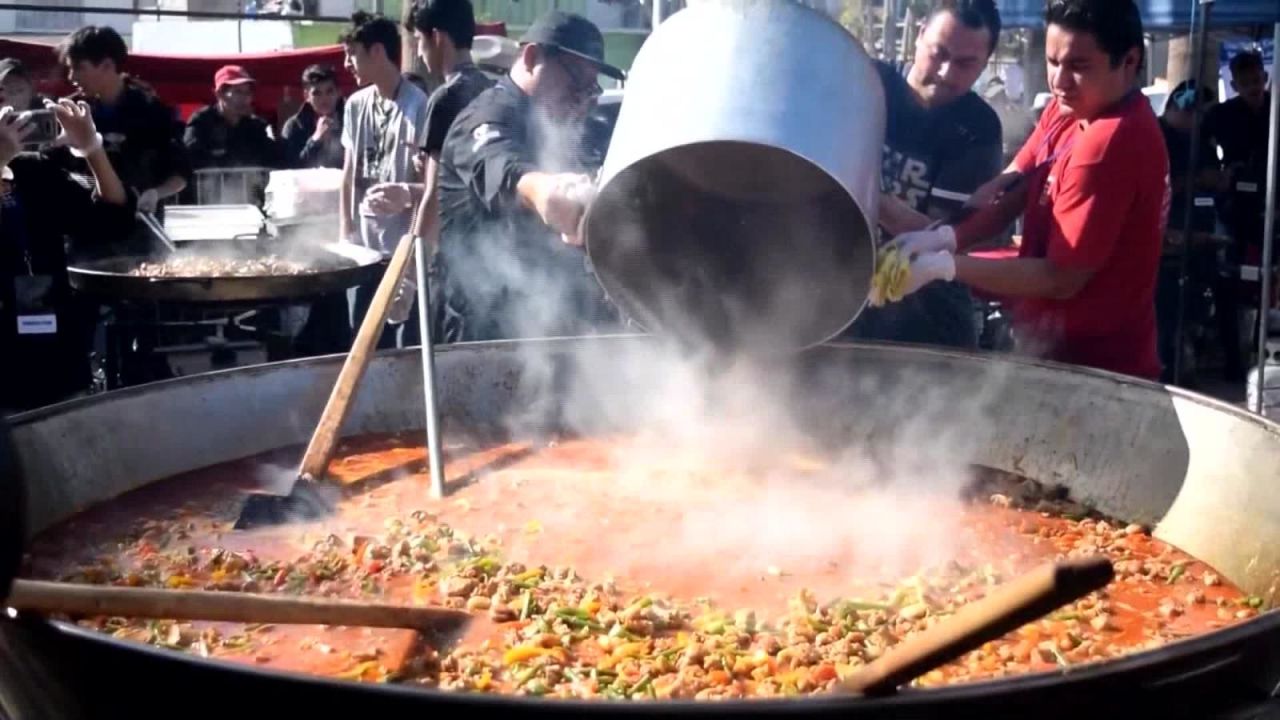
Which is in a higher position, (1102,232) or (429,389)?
(1102,232)

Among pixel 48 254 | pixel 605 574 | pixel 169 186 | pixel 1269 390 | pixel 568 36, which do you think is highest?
pixel 568 36

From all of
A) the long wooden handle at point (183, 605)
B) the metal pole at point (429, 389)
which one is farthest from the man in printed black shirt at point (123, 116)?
the long wooden handle at point (183, 605)

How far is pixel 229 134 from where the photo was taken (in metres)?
10.1

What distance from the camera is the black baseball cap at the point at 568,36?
438cm

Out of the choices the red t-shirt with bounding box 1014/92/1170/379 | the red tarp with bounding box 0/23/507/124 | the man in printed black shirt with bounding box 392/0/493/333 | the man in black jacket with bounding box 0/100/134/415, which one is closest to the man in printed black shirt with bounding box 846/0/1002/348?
the red t-shirt with bounding box 1014/92/1170/379

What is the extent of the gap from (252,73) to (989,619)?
12624mm

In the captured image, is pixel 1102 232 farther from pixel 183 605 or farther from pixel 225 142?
pixel 225 142

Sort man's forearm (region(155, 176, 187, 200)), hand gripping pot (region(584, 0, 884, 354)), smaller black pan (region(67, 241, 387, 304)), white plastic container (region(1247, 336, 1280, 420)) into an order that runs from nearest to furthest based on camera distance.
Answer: hand gripping pot (region(584, 0, 884, 354))
smaller black pan (region(67, 241, 387, 304))
white plastic container (region(1247, 336, 1280, 420))
man's forearm (region(155, 176, 187, 200))

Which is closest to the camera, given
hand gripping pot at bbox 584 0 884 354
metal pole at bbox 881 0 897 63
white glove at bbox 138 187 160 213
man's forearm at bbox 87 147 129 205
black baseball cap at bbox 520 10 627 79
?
hand gripping pot at bbox 584 0 884 354

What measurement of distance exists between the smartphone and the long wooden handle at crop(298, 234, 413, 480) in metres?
1.97

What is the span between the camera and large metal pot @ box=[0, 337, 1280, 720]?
1540 millimetres

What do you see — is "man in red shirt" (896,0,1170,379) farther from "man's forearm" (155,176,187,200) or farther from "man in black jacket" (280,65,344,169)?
"man in black jacket" (280,65,344,169)

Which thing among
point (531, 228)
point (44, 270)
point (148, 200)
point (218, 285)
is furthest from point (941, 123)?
point (148, 200)

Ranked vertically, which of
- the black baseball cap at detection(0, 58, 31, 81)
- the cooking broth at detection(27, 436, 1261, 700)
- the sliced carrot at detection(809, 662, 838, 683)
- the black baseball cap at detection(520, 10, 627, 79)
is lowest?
the cooking broth at detection(27, 436, 1261, 700)
